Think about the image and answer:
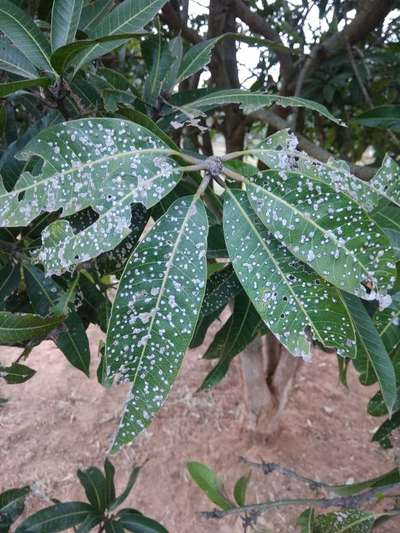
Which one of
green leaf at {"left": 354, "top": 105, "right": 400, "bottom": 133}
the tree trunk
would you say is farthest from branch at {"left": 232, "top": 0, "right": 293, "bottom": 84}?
the tree trunk

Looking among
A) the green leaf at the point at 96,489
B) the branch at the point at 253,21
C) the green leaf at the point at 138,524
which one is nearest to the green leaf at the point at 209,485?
the green leaf at the point at 138,524

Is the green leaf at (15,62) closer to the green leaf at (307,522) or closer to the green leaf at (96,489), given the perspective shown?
the green leaf at (307,522)

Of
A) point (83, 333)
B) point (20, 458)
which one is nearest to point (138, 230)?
point (83, 333)

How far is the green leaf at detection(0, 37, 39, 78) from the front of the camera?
62cm

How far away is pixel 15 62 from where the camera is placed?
621 millimetres

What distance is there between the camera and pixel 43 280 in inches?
30.8

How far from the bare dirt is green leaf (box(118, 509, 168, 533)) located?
0.76 metres

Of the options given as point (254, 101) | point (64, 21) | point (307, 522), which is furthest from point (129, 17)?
point (307, 522)

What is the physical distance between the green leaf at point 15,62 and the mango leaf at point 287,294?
0.35 m

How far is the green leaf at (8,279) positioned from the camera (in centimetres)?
77

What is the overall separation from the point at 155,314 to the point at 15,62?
1.29 feet

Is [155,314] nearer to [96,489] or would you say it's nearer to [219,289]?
[219,289]

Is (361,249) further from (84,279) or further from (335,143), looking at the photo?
(335,143)

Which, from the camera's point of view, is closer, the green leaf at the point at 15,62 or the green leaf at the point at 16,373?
the green leaf at the point at 15,62
